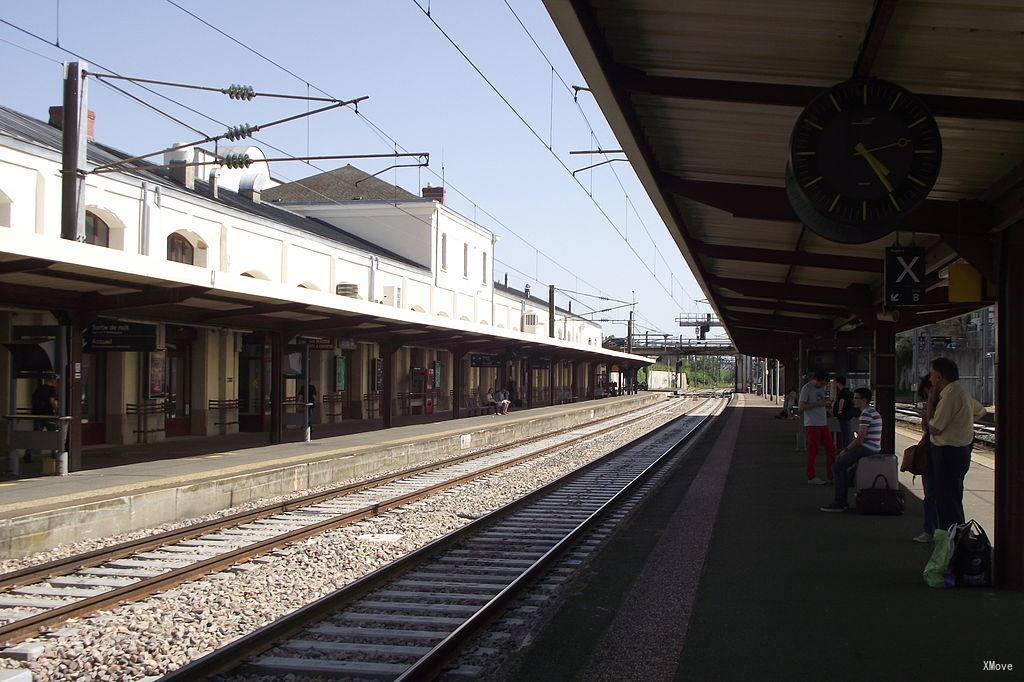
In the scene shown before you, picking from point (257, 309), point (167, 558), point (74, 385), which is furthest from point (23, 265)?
point (257, 309)

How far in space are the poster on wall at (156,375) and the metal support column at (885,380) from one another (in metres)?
14.2

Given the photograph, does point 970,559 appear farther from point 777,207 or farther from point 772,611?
point 777,207

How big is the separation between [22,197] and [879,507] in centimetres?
1616

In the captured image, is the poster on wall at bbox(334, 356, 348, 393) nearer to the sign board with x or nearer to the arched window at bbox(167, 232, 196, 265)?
the arched window at bbox(167, 232, 196, 265)

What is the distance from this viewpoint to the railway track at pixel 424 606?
18.7ft

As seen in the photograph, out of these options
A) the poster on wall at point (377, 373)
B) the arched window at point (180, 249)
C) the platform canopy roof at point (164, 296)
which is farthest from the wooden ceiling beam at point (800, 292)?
the poster on wall at point (377, 373)

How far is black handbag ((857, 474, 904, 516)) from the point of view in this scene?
10977 millimetres

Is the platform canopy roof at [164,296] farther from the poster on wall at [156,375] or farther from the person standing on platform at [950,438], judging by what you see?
the person standing on platform at [950,438]

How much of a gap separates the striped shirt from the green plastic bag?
366 centimetres

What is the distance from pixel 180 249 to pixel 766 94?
20.5 m

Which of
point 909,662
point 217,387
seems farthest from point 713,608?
point 217,387

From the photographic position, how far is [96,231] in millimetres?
21469

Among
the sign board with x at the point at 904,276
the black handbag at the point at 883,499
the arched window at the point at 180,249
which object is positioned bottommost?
the black handbag at the point at 883,499

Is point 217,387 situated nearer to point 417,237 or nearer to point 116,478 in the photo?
point 116,478
